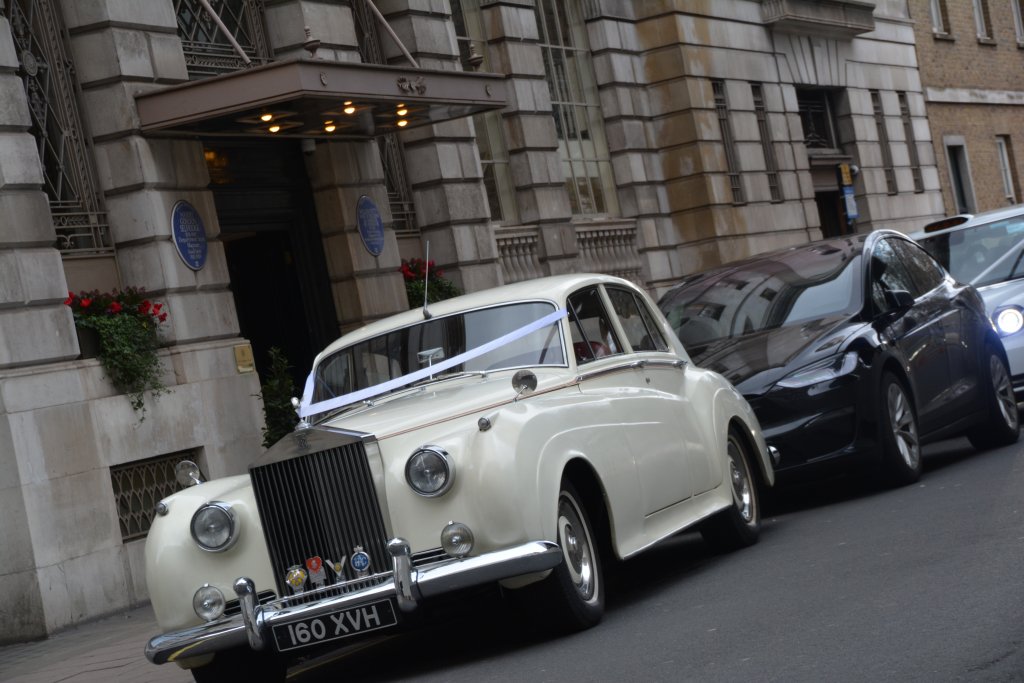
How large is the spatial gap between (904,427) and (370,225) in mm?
8517

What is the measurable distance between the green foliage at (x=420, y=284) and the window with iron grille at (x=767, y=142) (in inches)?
455

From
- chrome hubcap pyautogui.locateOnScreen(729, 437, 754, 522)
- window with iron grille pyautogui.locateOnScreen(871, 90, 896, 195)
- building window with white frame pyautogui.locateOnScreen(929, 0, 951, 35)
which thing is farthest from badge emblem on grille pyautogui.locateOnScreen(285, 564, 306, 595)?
building window with white frame pyautogui.locateOnScreen(929, 0, 951, 35)

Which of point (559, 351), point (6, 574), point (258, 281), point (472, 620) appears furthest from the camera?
point (258, 281)

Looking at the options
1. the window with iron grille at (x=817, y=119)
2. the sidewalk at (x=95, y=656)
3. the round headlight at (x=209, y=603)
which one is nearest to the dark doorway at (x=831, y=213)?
the window with iron grille at (x=817, y=119)

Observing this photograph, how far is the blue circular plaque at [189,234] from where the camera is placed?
49.4ft

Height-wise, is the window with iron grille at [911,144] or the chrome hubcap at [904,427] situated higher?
the window with iron grille at [911,144]

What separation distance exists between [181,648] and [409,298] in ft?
38.4

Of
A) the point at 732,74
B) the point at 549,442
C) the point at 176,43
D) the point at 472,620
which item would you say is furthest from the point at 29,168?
the point at 732,74

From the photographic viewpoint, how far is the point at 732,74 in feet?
92.4

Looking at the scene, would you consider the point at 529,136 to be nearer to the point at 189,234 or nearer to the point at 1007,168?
the point at 189,234

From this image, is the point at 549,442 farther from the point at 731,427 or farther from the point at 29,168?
the point at 29,168

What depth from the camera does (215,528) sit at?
7.36 m

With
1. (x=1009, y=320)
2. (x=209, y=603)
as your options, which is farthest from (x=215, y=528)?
(x=1009, y=320)

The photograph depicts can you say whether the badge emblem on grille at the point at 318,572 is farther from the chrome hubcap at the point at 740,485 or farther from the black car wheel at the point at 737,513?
the chrome hubcap at the point at 740,485
